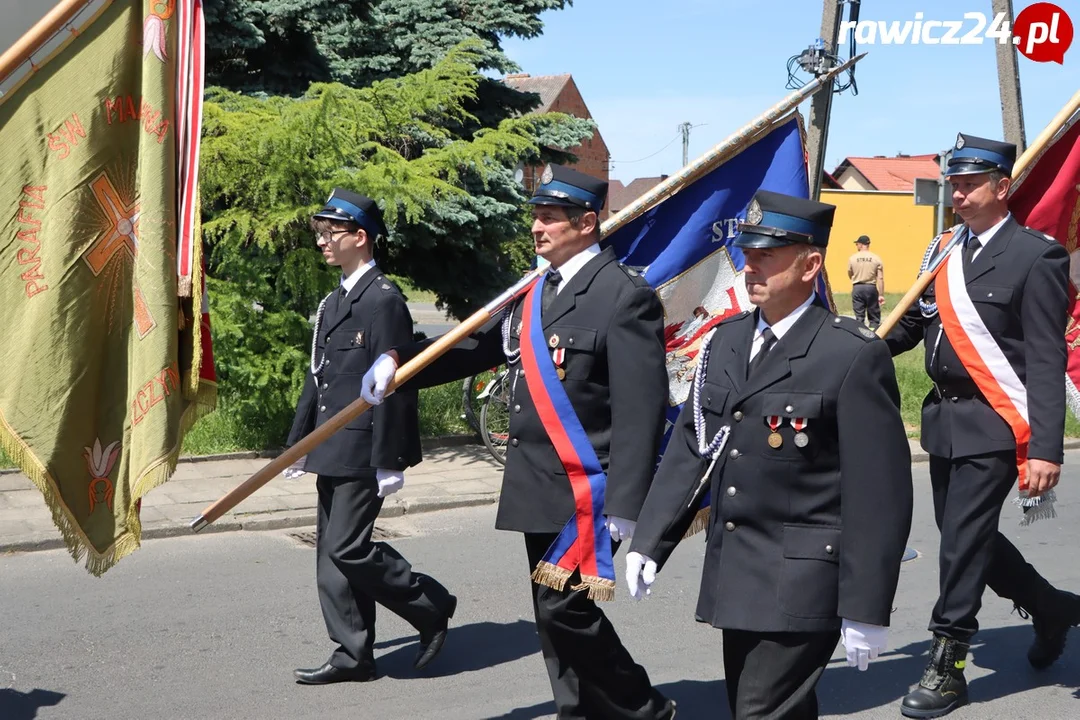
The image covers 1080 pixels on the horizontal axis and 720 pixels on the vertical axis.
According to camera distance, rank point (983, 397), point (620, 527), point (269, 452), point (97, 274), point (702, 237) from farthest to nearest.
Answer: point (269, 452)
point (983, 397)
point (702, 237)
point (620, 527)
point (97, 274)

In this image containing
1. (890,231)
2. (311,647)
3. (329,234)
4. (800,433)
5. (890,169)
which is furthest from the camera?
(890,169)

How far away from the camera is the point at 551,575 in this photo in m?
4.25

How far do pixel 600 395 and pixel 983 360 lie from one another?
5.57 ft

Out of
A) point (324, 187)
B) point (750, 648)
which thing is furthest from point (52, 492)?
point (324, 187)

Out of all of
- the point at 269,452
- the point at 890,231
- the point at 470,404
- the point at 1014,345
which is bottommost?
the point at 890,231

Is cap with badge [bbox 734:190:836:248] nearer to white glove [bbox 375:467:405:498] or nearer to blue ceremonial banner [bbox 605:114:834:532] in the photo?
blue ceremonial banner [bbox 605:114:834:532]

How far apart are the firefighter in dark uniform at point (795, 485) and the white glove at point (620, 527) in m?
0.39

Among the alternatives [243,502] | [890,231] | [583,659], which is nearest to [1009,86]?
[243,502]

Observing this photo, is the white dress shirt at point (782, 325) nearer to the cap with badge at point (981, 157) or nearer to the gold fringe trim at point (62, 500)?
the gold fringe trim at point (62, 500)

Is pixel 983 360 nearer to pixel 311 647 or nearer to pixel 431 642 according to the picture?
pixel 431 642

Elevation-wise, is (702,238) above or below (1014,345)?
above

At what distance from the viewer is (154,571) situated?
7.14 meters

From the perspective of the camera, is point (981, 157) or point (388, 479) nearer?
point (981, 157)

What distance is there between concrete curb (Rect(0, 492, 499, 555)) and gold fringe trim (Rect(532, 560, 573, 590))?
4034mm
